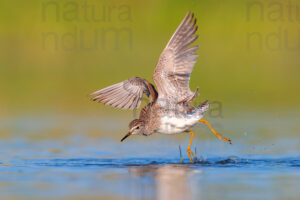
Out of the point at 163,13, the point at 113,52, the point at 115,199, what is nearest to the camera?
the point at 115,199

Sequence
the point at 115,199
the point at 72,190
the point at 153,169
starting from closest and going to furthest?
the point at 115,199 → the point at 72,190 → the point at 153,169

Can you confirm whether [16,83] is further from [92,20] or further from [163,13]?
[163,13]

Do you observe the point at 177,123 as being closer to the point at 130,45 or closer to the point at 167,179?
the point at 167,179

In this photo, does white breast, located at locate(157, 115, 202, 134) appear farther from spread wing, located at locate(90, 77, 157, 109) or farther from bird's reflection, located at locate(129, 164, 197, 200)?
spread wing, located at locate(90, 77, 157, 109)

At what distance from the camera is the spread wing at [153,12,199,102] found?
509 inches

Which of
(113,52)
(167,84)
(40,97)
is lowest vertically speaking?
(167,84)

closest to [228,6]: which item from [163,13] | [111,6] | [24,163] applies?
[163,13]

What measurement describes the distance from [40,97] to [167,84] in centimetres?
907

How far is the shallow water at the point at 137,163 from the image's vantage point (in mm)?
9852

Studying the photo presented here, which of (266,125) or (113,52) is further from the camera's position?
(113,52)

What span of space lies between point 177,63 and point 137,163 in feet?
6.80

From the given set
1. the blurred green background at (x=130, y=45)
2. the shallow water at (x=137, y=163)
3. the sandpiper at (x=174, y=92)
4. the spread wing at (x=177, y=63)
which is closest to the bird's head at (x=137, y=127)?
the sandpiper at (x=174, y=92)

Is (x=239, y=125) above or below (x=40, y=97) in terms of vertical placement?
below

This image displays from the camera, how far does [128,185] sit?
10305 millimetres
